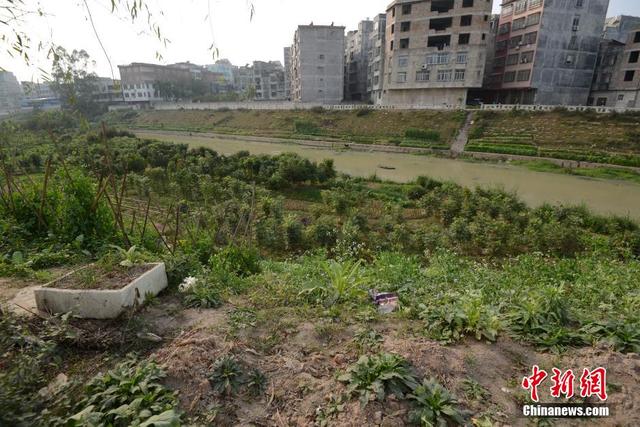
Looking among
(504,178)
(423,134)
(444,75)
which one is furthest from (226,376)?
(444,75)

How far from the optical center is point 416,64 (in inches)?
1601

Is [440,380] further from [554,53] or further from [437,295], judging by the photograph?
[554,53]

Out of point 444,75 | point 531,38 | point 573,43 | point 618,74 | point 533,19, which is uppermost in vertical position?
point 533,19

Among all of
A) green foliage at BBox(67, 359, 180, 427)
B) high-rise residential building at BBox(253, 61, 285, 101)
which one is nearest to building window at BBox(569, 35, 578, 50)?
green foliage at BBox(67, 359, 180, 427)

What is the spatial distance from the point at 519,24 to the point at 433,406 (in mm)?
47435

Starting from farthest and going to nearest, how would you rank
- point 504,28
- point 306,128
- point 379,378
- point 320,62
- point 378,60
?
point 320,62 < point 378,60 < point 306,128 < point 504,28 < point 379,378

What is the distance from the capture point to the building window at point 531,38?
115 feet

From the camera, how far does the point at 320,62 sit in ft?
Answer: 178

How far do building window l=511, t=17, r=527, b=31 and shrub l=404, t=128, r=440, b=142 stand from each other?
55.9 feet

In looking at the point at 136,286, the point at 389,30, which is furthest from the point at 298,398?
the point at 389,30

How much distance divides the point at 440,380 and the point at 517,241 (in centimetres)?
1020

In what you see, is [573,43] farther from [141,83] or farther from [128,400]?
[141,83]

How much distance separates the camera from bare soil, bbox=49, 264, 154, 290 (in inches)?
152

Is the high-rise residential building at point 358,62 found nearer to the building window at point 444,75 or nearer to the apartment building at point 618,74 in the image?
the building window at point 444,75
